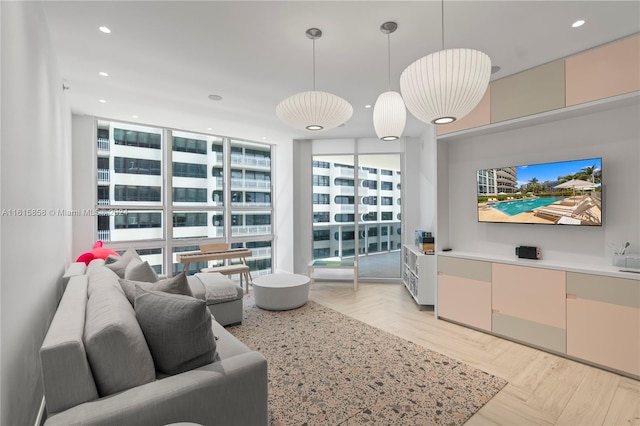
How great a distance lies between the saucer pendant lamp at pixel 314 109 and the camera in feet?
7.62

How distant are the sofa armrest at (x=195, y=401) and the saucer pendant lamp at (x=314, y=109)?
171 centimetres

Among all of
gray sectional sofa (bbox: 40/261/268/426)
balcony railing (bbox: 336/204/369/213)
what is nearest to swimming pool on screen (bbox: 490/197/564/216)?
balcony railing (bbox: 336/204/369/213)

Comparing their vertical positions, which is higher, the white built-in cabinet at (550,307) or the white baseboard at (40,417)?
the white built-in cabinet at (550,307)

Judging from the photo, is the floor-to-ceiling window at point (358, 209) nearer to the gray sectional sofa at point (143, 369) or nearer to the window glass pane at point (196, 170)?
the window glass pane at point (196, 170)

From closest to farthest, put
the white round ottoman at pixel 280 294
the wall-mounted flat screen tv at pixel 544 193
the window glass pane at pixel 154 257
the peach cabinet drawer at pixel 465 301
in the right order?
the wall-mounted flat screen tv at pixel 544 193
the peach cabinet drawer at pixel 465 301
the white round ottoman at pixel 280 294
the window glass pane at pixel 154 257

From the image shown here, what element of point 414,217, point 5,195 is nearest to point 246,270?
point 414,217

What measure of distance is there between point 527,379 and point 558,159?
6.86ft

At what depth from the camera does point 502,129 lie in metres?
3.38

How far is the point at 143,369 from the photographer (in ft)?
4.53

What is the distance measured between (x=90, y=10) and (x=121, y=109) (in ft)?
7.76

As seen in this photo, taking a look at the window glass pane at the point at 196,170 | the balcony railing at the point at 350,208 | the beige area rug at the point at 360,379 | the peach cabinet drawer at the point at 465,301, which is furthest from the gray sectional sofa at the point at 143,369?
the balcony railing at the point at 350,208

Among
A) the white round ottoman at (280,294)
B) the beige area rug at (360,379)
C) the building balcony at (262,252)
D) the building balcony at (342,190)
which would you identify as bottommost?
the beige area rug at (360,379)

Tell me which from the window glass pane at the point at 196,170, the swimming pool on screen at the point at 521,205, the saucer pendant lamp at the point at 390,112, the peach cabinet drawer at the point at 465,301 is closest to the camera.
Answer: the saucer pendant lamp at the point at 390,112

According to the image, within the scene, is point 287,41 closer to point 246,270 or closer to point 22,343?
point 22,343
